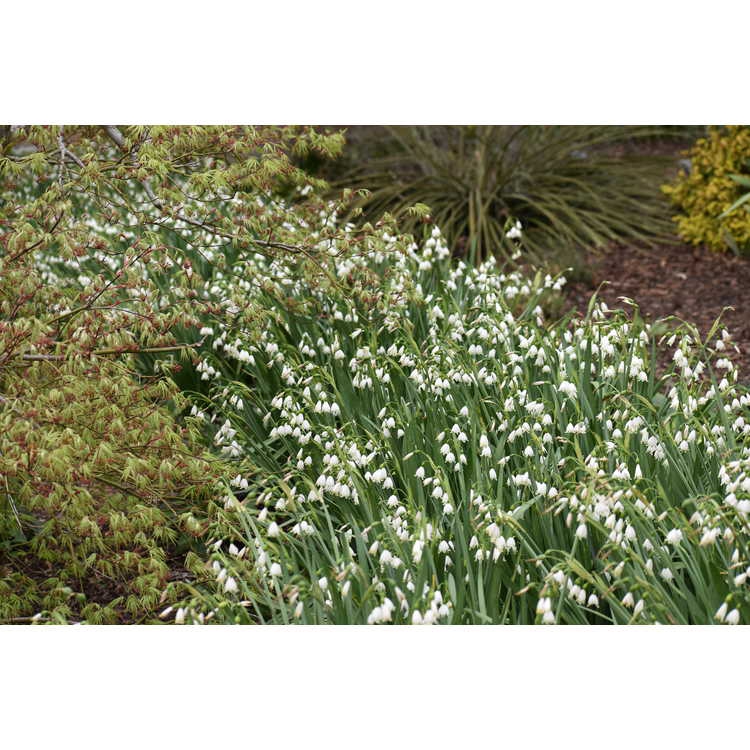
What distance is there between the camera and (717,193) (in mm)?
A: 6070

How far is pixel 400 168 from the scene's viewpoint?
24.5ft

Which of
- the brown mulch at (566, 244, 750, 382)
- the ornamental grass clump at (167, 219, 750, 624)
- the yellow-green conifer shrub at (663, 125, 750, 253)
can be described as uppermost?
the yellow-green conifer shrub at (663, 125, 750, 253)

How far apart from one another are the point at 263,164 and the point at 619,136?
4387 millimetres

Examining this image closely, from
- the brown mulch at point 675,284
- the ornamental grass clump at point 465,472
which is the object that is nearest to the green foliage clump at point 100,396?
the ornamental grass clump at point 465,472

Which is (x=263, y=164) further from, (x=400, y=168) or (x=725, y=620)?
(x=400, y=168)

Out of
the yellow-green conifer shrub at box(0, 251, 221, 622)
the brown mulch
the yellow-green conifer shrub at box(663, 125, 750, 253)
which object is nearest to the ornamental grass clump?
the yellow-green conifer shrub at box(0, 251, 221, 622)

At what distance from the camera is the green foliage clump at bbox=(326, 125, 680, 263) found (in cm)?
646

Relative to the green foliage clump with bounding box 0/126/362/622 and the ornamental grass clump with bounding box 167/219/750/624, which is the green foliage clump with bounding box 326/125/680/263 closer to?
the ornamental grass clump with bounding box 167/219/750/624

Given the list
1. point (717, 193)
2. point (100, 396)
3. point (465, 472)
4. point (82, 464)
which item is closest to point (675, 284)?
point (717, 193)

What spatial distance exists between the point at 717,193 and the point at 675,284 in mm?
729

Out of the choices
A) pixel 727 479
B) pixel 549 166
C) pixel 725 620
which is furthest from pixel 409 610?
pixel 549 166

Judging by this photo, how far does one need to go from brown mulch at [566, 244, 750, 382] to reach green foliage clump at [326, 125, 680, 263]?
0.19 metres

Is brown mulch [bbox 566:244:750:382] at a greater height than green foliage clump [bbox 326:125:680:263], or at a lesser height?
lesser

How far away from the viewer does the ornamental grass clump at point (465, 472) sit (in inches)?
102
